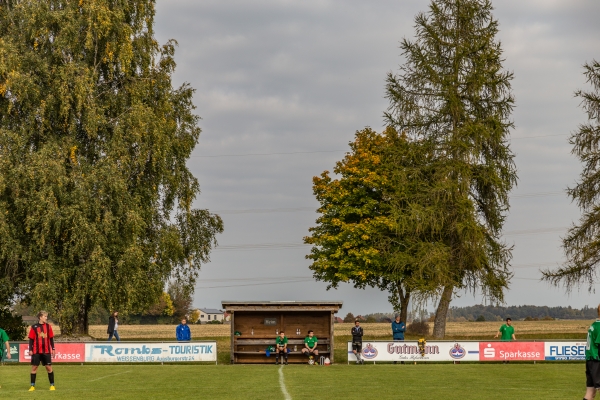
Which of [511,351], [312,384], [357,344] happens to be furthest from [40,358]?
[511,351]

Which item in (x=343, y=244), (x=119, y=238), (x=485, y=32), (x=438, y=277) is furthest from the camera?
(x=343, y=244)

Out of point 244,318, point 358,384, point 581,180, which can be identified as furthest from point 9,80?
point 581,180

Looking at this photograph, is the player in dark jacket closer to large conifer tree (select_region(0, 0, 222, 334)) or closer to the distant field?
large conifer tree (select_region(0, 0, 222, 334))

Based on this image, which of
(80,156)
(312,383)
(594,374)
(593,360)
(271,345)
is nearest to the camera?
(594,374)

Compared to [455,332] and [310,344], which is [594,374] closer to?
[310,344]

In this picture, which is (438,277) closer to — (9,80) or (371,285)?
(371,285)

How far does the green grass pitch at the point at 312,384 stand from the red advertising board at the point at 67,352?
3651mm

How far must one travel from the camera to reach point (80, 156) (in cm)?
3581

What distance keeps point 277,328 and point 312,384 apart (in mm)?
13851

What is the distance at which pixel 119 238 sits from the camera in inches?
1404

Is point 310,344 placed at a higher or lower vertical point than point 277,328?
lower

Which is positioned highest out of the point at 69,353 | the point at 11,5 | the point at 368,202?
the point at 11,5

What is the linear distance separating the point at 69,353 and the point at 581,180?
28319mm

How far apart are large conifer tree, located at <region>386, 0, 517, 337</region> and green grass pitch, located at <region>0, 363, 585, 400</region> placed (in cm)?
1506
